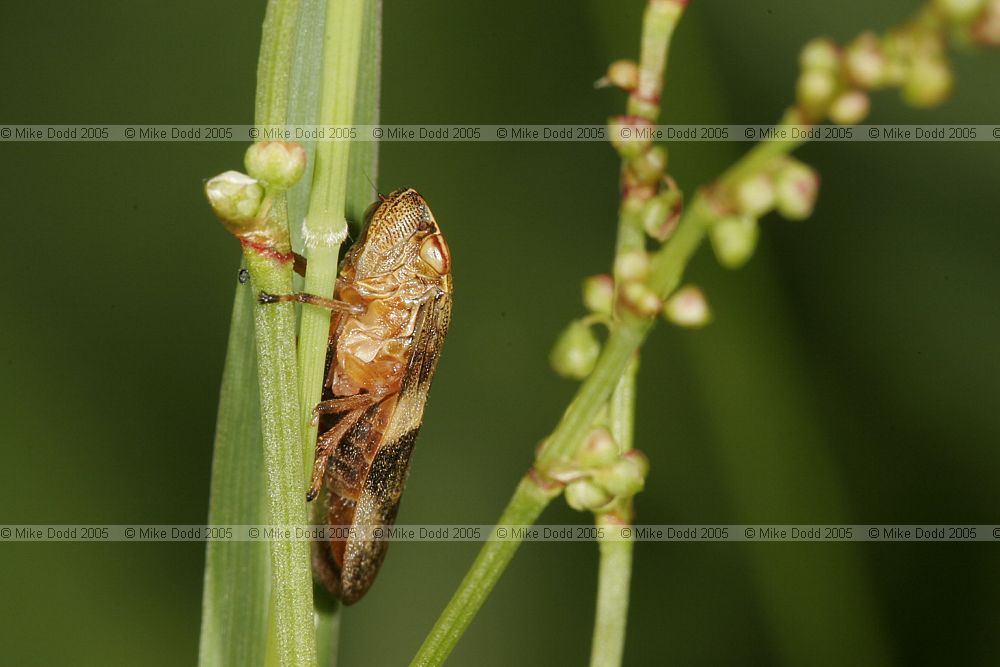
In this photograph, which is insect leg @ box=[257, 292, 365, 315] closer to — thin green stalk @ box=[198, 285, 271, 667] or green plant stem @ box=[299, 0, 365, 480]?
green plant stem @ box=[299, 0, 365, 480]

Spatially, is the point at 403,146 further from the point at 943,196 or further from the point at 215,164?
the point at 943,196

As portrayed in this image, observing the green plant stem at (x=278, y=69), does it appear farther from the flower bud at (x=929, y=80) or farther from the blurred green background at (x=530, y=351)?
the blurred green background at (x=530, y=351)

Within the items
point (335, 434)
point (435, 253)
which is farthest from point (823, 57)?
point (335, 434)

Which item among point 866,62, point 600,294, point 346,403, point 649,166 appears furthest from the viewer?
point 346,403

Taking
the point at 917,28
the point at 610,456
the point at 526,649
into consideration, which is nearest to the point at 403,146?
the point at 526,649

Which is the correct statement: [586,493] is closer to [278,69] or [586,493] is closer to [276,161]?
[276,161]

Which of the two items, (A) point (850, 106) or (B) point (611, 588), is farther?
(B) point (611, 588)
